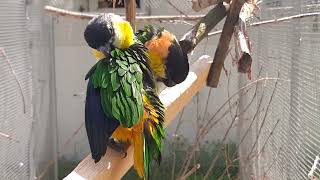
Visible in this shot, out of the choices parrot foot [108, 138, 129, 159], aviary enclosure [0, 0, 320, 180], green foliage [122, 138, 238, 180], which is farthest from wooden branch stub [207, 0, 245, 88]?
green foliage [122, 138, 238, 180]

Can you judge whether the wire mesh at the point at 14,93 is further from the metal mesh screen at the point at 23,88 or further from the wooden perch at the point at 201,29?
the wooden perch at the point at 201,29

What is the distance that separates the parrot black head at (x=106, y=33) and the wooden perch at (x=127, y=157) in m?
0.16

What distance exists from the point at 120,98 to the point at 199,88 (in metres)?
0.53

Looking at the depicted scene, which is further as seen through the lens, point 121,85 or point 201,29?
point 201,29

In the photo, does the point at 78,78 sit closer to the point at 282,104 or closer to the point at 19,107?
the point at 19,107

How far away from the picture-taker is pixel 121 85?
0.77m

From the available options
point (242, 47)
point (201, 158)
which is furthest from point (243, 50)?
point (201, 158)

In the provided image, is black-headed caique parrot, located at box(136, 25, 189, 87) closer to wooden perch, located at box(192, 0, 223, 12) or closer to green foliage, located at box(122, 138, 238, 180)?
wooden perch, located at box(192, 0, 223, 12)

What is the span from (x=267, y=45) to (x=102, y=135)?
74 cm

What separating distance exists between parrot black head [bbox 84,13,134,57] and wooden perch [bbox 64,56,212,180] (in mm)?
162

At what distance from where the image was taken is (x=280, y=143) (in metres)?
1.15

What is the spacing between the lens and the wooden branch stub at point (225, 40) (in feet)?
3.57

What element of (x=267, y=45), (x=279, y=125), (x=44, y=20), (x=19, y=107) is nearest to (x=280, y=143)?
(x=279, y=125)

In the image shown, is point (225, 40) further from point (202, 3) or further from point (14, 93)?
point (14, 93)
